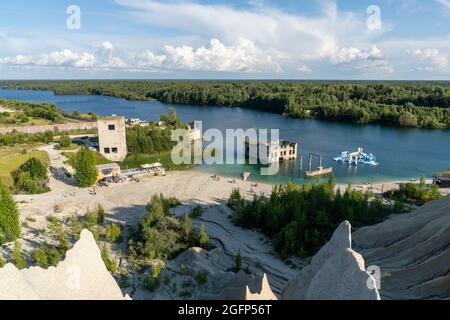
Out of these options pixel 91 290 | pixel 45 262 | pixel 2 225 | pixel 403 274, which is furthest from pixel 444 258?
pixel 2 225

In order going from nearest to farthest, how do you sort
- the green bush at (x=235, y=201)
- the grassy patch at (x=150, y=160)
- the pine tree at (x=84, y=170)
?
the green bush at (x=235, y=201), the pine tree at (x=84, y=170), the grassy patch at (x=150, y=160)

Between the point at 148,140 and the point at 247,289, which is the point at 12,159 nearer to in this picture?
the point at 148,140

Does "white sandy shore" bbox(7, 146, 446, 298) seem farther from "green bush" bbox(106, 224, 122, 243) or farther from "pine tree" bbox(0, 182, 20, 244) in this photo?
"green bush" bbox(106, 224, 122, 243)

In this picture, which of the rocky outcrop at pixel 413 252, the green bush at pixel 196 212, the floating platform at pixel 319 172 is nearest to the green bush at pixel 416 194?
the rocky outcrop at pixel 413 252

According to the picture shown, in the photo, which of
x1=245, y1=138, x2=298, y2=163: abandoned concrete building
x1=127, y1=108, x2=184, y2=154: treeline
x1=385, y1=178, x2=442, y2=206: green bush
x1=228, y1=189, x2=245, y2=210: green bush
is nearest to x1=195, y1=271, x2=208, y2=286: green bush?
x1=228, y1=189, x2=245, y2=210: green bush

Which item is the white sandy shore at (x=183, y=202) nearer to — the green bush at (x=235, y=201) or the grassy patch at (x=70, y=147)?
the green bush at (x=235, y=201)
